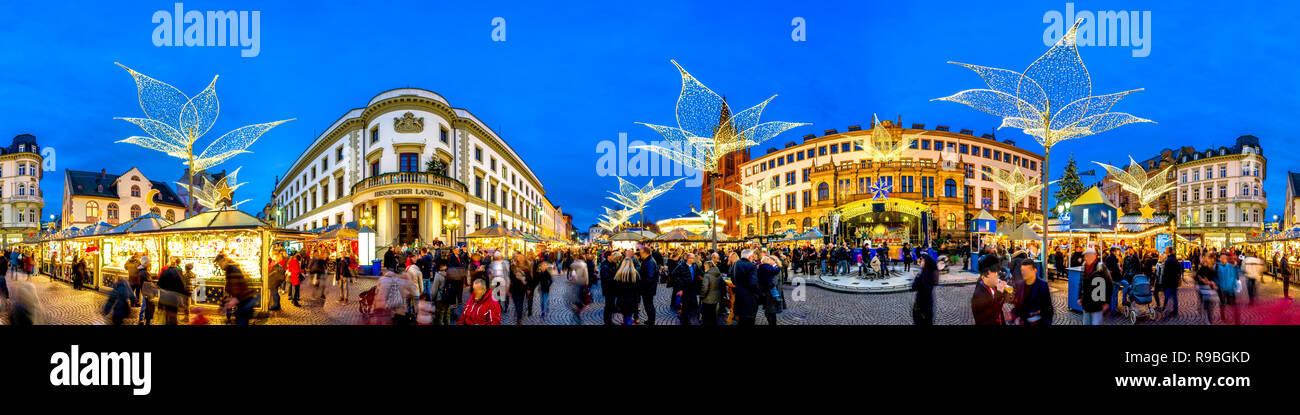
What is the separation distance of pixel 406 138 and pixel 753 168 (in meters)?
50.9

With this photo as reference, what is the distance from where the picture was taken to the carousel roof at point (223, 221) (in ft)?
35.5

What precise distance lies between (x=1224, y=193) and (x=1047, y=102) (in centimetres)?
6691

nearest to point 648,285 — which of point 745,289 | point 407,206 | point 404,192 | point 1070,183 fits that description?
point 745,289

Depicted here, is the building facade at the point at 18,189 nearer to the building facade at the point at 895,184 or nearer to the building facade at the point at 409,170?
the building facade at the point at 409,170

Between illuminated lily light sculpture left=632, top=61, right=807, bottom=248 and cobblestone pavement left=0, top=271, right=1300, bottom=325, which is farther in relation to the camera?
illuminated lily light sculpture left=632, top=61, right=807, bottom=248

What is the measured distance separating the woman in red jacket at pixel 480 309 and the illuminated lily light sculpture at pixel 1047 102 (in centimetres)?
1054

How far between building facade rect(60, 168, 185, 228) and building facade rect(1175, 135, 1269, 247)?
114135mm

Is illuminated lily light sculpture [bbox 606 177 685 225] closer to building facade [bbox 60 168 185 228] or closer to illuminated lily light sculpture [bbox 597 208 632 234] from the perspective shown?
illuminated lily light sculpture [bbox 597 208 632 234]

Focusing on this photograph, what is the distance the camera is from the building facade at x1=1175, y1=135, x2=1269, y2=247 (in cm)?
4856

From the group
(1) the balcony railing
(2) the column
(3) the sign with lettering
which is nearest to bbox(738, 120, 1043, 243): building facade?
(1) the balcony railing

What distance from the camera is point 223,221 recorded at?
11078 millimetres

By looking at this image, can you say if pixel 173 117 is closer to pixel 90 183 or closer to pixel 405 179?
pixel 405 179
